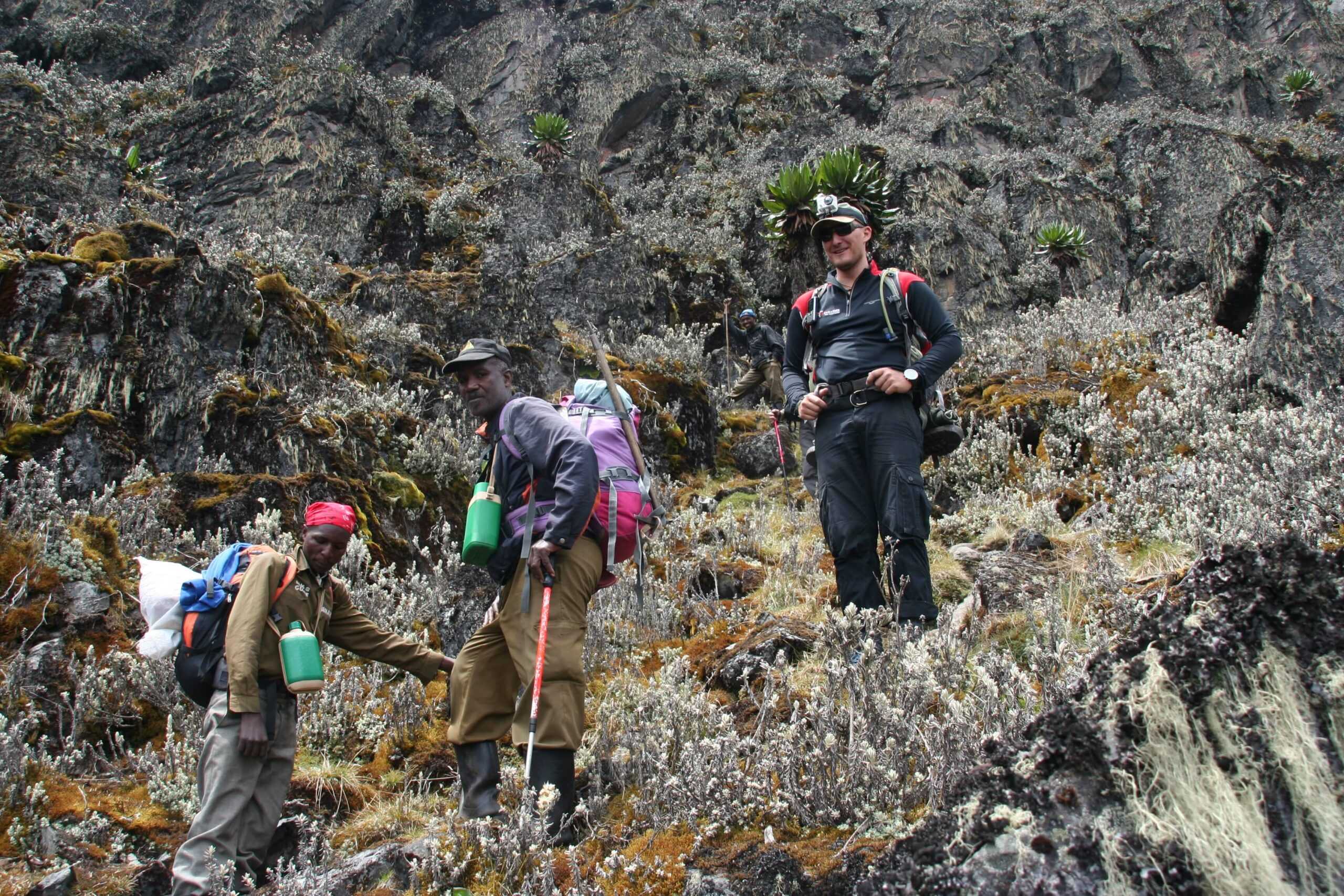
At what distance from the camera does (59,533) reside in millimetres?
4984

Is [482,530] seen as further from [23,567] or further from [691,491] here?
[691,491]

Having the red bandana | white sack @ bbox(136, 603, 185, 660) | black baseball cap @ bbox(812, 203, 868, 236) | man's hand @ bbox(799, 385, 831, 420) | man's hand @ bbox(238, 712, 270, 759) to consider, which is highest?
black baseball cap @ bbox(812, 203, 868, 236)

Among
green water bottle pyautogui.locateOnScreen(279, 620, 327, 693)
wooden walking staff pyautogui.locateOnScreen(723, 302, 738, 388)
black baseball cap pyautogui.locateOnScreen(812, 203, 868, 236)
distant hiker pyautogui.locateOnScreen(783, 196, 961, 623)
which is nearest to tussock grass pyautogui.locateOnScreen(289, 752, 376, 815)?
green water bottle pyautogui.locateOnScreen(279, 620, 327, 693)

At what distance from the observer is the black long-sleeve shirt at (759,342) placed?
34.7 ft

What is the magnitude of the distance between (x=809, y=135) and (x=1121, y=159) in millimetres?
8695

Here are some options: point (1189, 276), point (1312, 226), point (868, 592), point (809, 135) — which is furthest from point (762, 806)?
point (809, 135)

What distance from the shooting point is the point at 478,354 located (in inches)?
157

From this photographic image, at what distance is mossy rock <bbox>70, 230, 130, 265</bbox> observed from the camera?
25.2ft

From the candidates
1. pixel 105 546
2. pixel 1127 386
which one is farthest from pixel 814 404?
pixel 1127 386

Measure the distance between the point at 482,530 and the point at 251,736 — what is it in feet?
3.80

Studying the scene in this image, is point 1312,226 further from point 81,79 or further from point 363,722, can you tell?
point 81,79

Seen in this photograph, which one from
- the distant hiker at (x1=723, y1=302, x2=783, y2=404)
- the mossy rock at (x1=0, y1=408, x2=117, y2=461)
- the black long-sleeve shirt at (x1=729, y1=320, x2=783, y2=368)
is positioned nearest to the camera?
the mossy rock at (x1=0, y1=408, x2=117, y2=461)

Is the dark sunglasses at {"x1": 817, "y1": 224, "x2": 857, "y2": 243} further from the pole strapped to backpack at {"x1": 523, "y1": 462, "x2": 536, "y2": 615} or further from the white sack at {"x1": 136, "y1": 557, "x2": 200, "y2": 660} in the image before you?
the white sack at {"x1": 136, "y1": 557, "x2": 200, "y2": 660}

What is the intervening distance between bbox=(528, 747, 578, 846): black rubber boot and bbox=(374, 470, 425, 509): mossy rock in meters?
4.47
